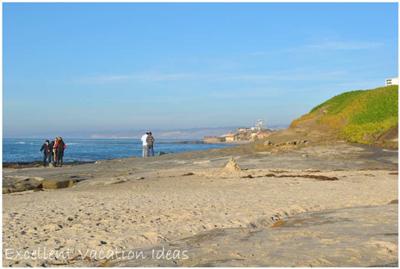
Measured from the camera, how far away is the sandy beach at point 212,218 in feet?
24.0

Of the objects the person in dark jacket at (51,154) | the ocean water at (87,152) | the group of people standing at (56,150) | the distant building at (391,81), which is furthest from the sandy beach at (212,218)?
the ocean water at (87,152)

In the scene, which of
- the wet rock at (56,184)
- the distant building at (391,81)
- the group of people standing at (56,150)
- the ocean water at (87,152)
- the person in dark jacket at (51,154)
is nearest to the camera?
the wet rock at (56,184)

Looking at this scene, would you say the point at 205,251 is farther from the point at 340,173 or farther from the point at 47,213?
the point at 340,173

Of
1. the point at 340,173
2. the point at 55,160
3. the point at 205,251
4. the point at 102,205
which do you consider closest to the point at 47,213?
the point at 102,205

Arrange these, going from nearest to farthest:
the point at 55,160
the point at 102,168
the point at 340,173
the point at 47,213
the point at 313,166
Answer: the point at 47,213 < the point at 340,173 < the point at 313,166 < the point at 102,168 < the point at 55,160

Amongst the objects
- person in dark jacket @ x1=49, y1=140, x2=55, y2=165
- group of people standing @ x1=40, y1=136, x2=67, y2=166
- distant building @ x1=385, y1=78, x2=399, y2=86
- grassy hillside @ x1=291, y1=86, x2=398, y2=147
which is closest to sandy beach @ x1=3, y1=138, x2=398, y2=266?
group of people standing @ x1=40, y1=136, x2=67, y2=166

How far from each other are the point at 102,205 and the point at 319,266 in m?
7.63

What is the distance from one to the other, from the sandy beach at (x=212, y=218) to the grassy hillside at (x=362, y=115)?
390 inches

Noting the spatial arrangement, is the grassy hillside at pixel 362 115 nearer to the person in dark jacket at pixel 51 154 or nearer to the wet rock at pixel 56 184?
the person in dark jacket at pixel 51 154

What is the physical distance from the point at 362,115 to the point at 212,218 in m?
26.9

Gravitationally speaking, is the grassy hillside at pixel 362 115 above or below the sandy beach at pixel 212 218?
above

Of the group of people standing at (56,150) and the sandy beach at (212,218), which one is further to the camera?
the group of people standing at (56,150)

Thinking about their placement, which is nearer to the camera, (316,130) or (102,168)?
(102,168)

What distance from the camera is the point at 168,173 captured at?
22.2 m
